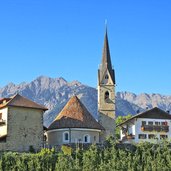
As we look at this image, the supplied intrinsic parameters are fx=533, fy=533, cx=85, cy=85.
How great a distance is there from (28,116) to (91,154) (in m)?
10.8

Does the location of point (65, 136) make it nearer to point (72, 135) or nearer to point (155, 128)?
point (72, 135)

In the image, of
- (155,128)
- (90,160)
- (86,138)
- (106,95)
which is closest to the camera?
(90,160)

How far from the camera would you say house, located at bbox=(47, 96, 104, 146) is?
71125mm

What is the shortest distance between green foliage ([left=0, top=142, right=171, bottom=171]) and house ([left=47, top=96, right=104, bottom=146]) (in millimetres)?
6612

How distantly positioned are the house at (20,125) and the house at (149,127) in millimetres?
17971

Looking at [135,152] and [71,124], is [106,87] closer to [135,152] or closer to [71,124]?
[71,124]

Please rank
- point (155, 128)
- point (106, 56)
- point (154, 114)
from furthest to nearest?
point (106, 56)
point (154, 114)
point (155, 128)

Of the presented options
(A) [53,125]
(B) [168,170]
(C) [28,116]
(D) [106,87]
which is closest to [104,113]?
(D) [106,87]

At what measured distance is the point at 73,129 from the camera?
233 ft

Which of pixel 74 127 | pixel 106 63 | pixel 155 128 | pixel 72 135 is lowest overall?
pixel 72 135

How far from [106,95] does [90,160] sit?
30.6m

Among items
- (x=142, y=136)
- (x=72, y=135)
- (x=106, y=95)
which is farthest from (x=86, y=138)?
(x=106, y=95)

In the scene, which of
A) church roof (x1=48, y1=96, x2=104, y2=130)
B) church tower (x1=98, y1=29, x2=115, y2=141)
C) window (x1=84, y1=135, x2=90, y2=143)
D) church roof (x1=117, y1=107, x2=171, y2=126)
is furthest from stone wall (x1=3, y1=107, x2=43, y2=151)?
church roof (x1=117, y1=107, x2=171, y2=126)

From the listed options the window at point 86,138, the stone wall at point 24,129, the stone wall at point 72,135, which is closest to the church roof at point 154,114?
the stone wall at point 72,135
